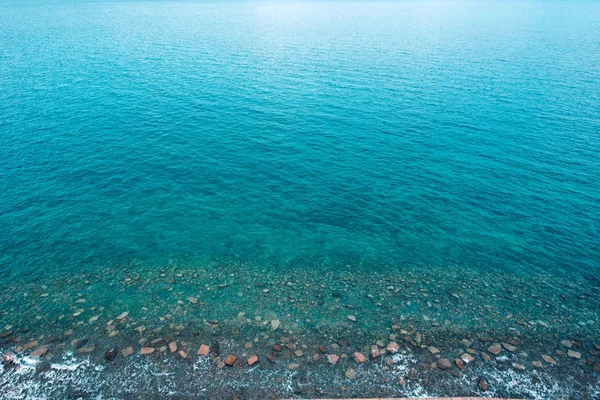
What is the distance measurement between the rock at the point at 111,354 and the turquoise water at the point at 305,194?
1007 mm

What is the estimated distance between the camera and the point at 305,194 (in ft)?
173

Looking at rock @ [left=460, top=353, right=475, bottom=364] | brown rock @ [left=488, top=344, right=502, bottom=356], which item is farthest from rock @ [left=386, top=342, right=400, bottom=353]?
brown rock @ [left=488, top=344, right=502, bottom=356]

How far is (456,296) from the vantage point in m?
36.1

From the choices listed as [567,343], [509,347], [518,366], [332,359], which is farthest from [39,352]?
[567,343]

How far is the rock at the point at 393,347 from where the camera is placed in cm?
3006

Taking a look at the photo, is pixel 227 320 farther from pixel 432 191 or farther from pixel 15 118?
pixel 15 118

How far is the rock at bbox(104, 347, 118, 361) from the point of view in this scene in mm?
28953

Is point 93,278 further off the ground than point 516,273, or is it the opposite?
point 516,273

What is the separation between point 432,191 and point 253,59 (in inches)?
3480

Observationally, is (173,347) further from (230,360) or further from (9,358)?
(9,358)

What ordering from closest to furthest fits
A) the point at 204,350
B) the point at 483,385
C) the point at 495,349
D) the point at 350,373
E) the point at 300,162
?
1. the point at 483,385
2. the point at 350,373
3. the point at 204,350
4. the point at 495,349
5. the point at 300,162

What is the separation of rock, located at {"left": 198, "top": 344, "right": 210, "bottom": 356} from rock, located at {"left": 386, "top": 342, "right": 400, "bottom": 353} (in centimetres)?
1566

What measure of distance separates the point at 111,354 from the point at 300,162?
40312 mm

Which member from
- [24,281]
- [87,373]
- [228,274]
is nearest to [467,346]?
[228,274]
